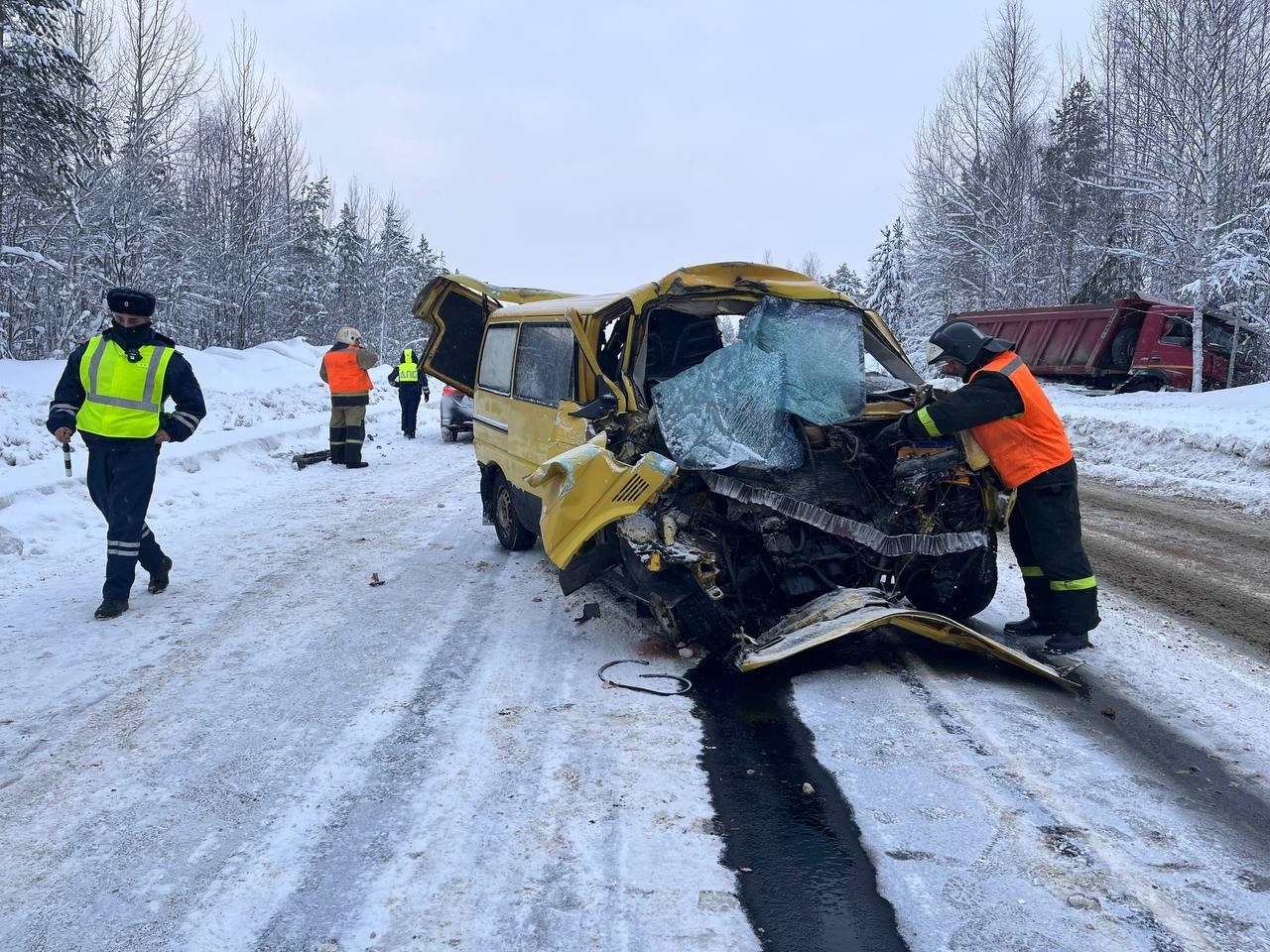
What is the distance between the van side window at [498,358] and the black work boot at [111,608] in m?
2.90

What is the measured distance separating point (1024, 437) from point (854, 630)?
5.01 ft

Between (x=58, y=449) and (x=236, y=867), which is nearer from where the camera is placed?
(x=236, y=867)

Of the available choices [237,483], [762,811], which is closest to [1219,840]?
[762,811]

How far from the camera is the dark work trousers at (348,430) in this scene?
1183cm

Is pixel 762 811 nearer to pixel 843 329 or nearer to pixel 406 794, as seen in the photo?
pixel 406 794

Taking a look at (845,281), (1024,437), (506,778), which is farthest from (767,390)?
(845,281)

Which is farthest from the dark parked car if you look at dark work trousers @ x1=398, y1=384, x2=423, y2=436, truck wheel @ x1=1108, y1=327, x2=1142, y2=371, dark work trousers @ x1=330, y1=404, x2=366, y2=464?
truck wheel @ x1=1108, y1=327, x2=1142, y2=371

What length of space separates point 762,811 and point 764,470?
1.96 meters

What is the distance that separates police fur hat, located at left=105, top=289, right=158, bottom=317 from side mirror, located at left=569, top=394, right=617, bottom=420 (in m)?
2.63

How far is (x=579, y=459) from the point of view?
4.62 m

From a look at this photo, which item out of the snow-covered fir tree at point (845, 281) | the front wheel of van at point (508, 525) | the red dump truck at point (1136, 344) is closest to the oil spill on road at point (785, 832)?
the front wheel of van at point (508, 525)

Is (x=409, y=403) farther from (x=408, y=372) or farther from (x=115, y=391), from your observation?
(x=115, y=391)

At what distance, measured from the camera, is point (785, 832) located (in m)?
2.93

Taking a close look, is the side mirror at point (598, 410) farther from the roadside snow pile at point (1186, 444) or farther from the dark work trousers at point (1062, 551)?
the roadside snow pile at point (1186, 444)
